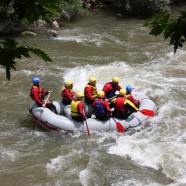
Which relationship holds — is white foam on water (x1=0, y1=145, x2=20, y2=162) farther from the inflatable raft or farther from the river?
the inflatable raft

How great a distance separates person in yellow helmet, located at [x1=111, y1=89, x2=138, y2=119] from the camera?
8.16 metres

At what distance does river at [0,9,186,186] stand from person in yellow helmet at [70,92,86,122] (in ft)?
1.44

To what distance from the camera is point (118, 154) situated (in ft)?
24.5

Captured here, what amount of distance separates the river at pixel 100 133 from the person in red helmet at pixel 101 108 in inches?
16.4

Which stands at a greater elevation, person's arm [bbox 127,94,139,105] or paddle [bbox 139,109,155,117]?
person's arm [bbox 127,94,139,105]

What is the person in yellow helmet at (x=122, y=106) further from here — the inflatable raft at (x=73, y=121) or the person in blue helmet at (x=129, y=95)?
the person in blue helmet at (x=129, y=95)

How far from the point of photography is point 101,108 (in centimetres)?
801

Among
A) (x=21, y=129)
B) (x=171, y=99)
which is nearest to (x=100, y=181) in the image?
(x=21, y=129)

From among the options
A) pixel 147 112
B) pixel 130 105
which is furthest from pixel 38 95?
pixel 147 112

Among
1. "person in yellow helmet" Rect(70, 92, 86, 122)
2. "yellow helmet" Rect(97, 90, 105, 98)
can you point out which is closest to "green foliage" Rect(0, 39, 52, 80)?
"person in yellow helmet" Rect(70, 92, 86, 122)

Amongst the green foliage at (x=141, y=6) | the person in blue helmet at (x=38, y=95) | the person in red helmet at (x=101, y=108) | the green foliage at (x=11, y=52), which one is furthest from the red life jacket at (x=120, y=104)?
the green foliage at (x=141, y=6)

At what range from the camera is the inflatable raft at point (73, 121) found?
7.99 m

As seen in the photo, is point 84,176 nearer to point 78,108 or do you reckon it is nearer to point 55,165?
point 55,165

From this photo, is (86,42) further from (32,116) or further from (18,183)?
(18,183)
